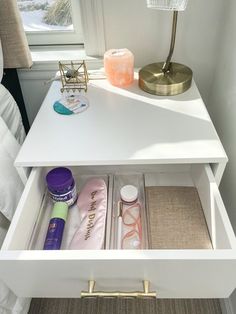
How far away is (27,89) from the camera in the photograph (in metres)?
0.99

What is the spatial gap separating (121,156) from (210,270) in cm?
27

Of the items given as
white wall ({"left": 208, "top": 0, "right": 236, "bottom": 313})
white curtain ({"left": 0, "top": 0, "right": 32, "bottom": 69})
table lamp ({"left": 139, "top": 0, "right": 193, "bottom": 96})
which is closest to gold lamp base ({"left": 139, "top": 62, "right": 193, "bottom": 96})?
A: table lamp ({"left": 139, "top": 0, "right": 193, "bottom": 96})

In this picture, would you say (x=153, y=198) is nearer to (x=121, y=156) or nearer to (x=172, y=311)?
(x=121, y=156)

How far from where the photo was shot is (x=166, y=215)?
26.9 inches

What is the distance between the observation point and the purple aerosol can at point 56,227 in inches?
23.9

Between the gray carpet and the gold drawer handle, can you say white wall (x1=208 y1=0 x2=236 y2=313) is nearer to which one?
the gray carpet

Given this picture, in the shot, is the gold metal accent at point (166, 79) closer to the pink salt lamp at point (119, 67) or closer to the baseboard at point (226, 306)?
the pink salt lamp at point (119, 67)

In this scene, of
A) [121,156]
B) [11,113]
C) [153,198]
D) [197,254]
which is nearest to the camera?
[197,254]

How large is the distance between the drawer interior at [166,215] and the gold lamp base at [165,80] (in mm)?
215

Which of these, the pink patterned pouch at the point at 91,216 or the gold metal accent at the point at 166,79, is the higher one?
the gold metal accent at the point at 166,79

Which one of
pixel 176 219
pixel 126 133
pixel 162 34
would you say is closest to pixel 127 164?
pixel 126 133

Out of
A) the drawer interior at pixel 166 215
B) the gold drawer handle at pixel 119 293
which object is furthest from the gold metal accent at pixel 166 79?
the gold drawer handle at pixel 119 293

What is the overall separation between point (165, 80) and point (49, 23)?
0.48m

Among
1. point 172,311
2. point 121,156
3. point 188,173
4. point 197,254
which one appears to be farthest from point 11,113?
point 172,311
